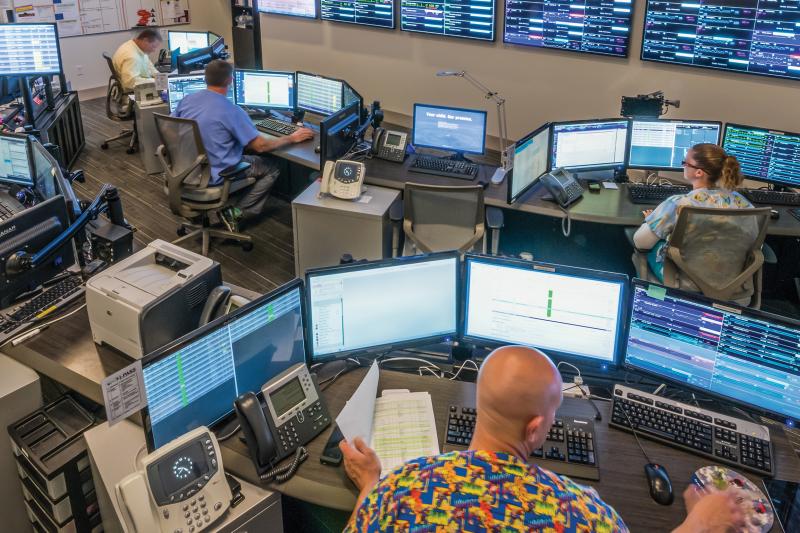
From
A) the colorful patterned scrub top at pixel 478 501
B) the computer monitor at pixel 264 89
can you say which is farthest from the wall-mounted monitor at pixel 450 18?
the colorful patterned scrub top at pixel 478 501

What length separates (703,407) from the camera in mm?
2297

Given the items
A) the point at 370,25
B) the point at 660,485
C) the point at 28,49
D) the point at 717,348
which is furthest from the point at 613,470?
the point at 28,49

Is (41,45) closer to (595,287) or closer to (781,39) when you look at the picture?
(595,287)

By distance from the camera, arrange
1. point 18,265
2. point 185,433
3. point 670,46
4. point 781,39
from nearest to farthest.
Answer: point 185,433, point 18,265, point 781,39, point 670,46

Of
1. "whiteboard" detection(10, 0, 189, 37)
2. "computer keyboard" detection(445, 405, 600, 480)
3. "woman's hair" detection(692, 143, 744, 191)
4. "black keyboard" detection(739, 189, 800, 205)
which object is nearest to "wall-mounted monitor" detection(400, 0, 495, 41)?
"black keyboard" detection(739, 189, 800, 205)

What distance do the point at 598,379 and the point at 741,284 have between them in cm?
150

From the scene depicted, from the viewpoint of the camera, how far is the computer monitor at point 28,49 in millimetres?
5242

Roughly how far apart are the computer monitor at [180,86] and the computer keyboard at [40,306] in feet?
9.66

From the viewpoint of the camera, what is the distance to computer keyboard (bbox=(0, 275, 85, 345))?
8.91 ft

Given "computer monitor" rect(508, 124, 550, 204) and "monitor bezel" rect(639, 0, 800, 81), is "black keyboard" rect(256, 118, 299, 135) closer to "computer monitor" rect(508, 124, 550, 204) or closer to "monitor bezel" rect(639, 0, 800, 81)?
"computer monitor" rect(508, 124, 550, 204)

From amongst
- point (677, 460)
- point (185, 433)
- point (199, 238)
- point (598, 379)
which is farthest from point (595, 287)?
point (199, 238)

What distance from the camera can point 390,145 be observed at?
4648mm

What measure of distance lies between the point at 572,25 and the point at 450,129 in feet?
4.60

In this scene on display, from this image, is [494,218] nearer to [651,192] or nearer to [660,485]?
[651,192]
